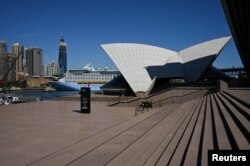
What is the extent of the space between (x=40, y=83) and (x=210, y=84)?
13524 centimetres

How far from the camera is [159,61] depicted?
44.7 m

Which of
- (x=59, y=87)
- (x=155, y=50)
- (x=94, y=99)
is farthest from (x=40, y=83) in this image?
(x=94, y=99)

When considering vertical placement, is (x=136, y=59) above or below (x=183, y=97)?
above

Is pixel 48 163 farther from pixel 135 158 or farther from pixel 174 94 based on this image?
pixel 174 94

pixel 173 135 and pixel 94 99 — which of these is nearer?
pixel 173 135

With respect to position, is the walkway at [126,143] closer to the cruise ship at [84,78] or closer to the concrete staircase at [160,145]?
the concrete staircase at [160,145]

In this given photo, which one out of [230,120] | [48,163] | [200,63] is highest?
[200,63]

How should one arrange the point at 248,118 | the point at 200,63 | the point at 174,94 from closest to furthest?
the point at 248,118 < the point at 174,94 < the point at 200,63

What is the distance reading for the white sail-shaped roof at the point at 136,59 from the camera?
40078 mm

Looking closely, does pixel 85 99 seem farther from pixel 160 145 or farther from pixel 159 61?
pixel 159 61

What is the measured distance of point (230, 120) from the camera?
10117 mm

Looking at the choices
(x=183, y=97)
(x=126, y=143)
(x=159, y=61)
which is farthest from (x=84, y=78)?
(x=126, y=143)

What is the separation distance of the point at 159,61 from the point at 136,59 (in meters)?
3.86

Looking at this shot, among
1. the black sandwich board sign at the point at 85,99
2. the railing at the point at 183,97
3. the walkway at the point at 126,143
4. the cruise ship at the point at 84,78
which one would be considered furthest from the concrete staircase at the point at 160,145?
the cruise ship at the point at 84,78
